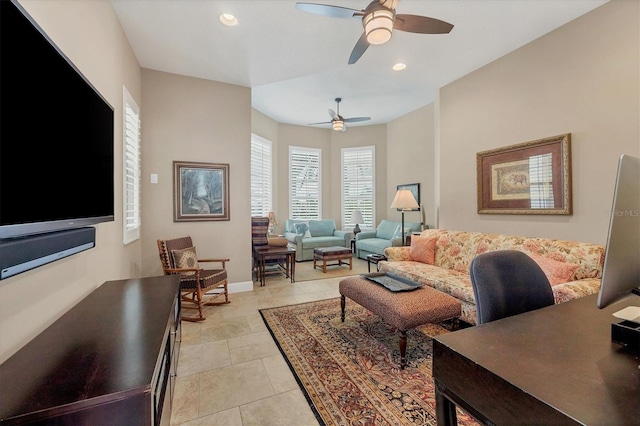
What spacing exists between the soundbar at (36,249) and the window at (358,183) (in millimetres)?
6087

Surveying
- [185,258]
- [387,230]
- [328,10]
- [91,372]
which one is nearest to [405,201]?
[387,230]

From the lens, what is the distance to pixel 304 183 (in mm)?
7102

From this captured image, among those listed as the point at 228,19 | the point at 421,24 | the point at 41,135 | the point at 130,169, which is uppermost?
the point at 228,19

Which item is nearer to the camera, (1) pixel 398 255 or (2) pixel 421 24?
(2) pixel 421 24

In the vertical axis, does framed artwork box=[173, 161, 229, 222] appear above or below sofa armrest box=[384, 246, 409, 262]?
above

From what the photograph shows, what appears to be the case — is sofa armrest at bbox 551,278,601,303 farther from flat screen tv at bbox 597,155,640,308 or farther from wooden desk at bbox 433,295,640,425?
flat screen tv at bbox 597,155,640,308

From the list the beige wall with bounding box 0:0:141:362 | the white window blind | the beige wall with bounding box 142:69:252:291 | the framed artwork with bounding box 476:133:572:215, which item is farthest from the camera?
the beige wall with bounding box 142:69:252:291

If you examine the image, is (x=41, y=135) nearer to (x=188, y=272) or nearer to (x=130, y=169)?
(x=130, y=169)

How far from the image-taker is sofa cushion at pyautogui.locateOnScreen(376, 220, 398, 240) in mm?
6031

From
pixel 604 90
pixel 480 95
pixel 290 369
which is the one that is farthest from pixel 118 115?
pixel 604 90

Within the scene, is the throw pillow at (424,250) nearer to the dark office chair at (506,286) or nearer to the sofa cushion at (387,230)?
the sofa cushion at (387,230)

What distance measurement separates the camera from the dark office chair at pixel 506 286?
3.84ft

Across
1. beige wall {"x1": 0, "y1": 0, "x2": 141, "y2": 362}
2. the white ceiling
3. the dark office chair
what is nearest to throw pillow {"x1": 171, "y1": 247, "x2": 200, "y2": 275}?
beige wall {"x1": 0, "y1": 0, "x2": 141, "y2": 362}

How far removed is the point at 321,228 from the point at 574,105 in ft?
15.9
